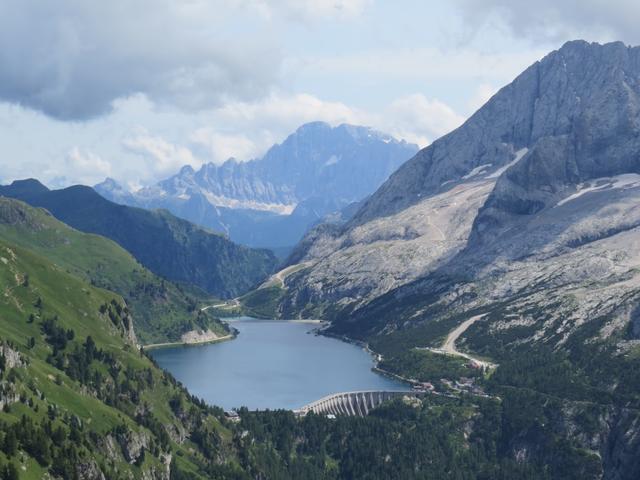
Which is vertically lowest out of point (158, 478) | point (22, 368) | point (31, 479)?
point (158, 478)

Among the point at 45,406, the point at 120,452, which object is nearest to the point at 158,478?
the point at 120,452

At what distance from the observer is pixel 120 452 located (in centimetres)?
19750

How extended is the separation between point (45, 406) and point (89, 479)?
79.1ft

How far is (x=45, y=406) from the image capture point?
189 meters

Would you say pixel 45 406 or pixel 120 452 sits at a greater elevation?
pixel 45 406

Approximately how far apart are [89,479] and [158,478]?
3104 centimetres

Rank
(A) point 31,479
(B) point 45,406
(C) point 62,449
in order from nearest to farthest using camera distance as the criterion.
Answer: (A) point 31,479 → (C) point 62,449 → (B) point 45,406

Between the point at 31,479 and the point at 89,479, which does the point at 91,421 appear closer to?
the point at 89,479

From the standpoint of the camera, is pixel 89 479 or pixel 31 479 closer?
pixel 31 479

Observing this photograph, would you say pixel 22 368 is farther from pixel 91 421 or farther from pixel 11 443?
pixel 11 443

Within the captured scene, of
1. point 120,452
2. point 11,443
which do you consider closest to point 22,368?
point 120,452

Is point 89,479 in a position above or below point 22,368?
below

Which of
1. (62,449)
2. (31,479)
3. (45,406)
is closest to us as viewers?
(31,479)

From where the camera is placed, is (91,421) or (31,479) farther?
(91,421)
